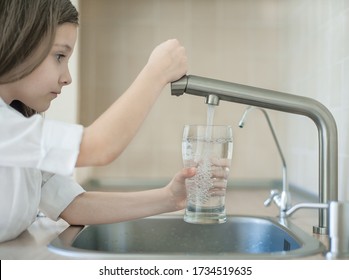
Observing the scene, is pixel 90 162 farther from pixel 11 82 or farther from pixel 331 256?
pixel 331 256

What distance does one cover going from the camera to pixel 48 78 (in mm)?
889

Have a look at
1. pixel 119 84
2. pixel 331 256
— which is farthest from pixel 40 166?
pixel 119 84

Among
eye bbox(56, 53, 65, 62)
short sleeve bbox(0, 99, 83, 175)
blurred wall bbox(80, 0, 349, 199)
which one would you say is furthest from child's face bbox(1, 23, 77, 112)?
blurred wall bbox(80, 0, 349, 199)

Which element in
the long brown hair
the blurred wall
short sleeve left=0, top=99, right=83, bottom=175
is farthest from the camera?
the blurred wall

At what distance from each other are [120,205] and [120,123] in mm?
339

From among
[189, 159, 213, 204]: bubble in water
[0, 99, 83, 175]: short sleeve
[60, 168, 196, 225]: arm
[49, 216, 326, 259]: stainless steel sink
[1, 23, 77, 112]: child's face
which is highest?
[1, 23, 77, 112]: child's face

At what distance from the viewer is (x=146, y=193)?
107 cm

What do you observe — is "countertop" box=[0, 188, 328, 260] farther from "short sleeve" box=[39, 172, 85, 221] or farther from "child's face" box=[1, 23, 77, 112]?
"child's face" box=[1, 23, 77, 112]

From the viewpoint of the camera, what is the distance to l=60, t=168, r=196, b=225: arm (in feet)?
3.39

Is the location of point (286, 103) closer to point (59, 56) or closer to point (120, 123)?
point (120, 123)

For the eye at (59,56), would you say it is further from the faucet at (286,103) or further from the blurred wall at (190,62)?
the blurred wall at (190,62)

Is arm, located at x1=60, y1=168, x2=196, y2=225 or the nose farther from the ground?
the nose

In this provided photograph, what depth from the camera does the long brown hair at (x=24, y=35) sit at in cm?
85

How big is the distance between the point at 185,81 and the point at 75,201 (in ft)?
1.23
